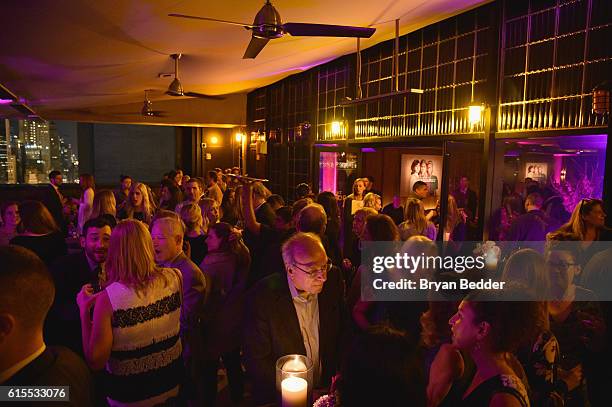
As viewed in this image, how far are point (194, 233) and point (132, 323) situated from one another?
201 cm

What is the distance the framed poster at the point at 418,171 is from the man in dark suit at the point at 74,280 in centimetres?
693

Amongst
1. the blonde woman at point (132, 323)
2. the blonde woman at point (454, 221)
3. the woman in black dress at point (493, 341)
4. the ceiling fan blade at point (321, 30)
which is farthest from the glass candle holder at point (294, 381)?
the blonde woman at point (454, 221)

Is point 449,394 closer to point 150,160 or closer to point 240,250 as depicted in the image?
point 240,250

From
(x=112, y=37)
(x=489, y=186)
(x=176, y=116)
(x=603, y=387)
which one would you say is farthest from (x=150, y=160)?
(x=603, y=387)

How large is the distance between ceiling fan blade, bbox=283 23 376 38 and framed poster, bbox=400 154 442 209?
5.24m

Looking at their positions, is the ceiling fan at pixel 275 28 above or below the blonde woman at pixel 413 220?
above

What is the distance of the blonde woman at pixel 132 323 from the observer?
2.04 meters

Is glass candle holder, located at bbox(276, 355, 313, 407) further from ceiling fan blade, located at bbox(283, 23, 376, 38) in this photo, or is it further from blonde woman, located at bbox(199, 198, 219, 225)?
blonde woman, located at bbox(199, 198, 219, 225)

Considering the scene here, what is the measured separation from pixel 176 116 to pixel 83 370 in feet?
45.6

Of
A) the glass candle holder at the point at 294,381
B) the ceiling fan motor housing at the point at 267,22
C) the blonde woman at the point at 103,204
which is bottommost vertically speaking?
the glass candle holder at the point at 294,381

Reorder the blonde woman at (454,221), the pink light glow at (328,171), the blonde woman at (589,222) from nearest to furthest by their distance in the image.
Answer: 1. the blonde woman at (589,222)
2. the blonde woman at (454,221)
3. the pink light glow at (328,171)

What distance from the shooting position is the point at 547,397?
2.01 m

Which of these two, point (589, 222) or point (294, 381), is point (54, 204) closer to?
point (294, 381)

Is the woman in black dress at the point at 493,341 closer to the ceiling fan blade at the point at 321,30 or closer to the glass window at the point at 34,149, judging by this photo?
the ceiling fan blade at the point at 321,30
